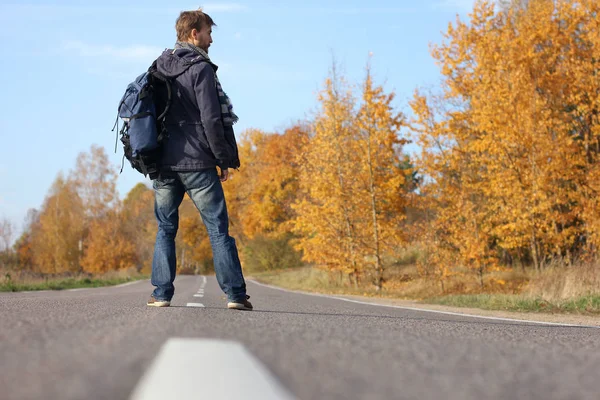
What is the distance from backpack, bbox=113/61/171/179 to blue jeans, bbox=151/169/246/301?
8.6 inches

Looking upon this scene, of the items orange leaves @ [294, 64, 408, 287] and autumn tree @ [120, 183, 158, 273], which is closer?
orange leaves @ [294, 64, 408, 287]

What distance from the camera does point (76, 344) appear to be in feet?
7.14

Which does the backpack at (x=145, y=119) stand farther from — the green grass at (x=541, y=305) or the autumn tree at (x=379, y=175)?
the autumn tree at (x=379, y=175)

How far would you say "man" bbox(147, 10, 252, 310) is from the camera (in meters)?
5.16

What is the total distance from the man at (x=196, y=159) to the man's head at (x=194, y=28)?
Answer: 0.01 meters

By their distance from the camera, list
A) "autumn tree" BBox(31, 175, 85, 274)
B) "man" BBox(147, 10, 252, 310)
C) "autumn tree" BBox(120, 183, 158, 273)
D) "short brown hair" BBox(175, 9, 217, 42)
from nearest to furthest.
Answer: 1. "man" BBox(147, 10, 252, 310)
2. "short brown hair" BBox(175, 9, 217, 42)
3. "autumn tree" BBox(31, 175, 85, 274)
4. "autumn tree" BBox(120, 183, 158, 273)

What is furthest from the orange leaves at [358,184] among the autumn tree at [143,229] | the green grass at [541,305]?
the autumn tree at [143,229]

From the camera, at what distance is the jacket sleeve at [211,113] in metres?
5.11

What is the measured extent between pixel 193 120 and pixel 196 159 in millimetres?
367

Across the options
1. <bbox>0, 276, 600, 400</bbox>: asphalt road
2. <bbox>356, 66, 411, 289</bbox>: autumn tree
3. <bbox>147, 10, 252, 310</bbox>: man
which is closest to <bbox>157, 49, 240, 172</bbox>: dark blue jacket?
<bbox>147, 10, 252, 310</bbox>: man

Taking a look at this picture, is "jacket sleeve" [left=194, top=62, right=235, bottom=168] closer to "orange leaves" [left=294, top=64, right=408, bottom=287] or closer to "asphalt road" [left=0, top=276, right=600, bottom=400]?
"asphalt road" [left=0, top=276, right=600, bottom=400]

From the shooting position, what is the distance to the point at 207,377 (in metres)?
1.57

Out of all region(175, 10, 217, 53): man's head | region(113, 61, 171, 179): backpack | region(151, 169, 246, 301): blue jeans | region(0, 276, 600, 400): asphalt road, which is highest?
region(175, 10, 217, 53): man's head

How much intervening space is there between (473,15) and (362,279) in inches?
394
